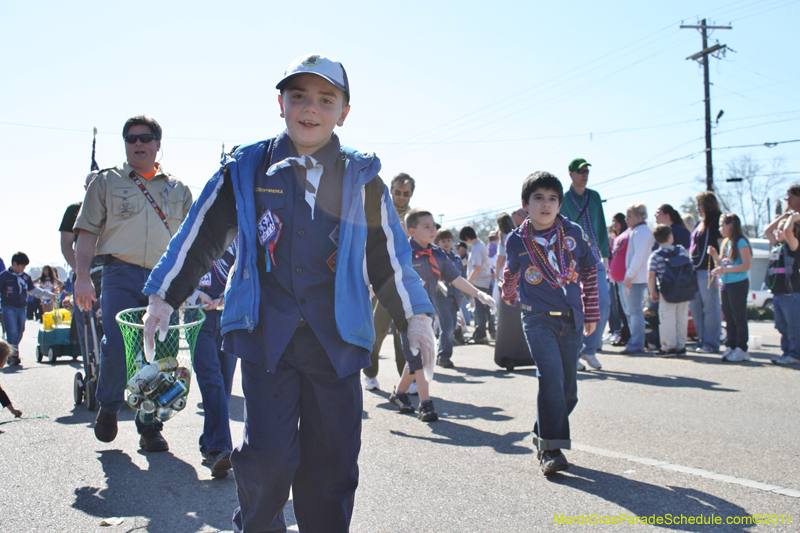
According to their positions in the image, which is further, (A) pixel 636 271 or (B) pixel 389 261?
(A) pixel 636 271

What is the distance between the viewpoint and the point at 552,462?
416 cm

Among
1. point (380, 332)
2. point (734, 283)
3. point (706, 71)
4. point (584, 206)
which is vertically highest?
point (706, 71)

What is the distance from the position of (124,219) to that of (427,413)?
2986 millimetres

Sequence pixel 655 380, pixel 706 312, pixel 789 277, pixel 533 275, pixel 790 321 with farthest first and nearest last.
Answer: pixel 706 312
pixel 790 321
pixel 789 277
pixel 655 380
pixel 533 275

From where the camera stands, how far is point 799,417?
18.6 feet

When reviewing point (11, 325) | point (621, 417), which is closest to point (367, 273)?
point (621, 417)

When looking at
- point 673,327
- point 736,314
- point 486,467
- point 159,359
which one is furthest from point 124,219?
point 673,327

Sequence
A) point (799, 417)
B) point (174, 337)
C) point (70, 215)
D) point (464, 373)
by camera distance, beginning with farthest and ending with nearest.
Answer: point (464, 373) → point (70, 215) → point (799, 417) → point (174, 337)

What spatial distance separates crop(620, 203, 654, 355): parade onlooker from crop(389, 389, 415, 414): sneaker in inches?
201

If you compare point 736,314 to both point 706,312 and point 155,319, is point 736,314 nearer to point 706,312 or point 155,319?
point 706,312

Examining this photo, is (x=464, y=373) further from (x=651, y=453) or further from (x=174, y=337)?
(x=174, y=337)

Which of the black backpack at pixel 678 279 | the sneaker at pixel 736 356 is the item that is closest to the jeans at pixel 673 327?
the black backpack at pixel 678 279

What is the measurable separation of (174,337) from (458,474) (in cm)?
197

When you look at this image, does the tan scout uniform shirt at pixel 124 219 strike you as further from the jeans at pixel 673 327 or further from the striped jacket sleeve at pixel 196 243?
the jeans at pixel 673 327
